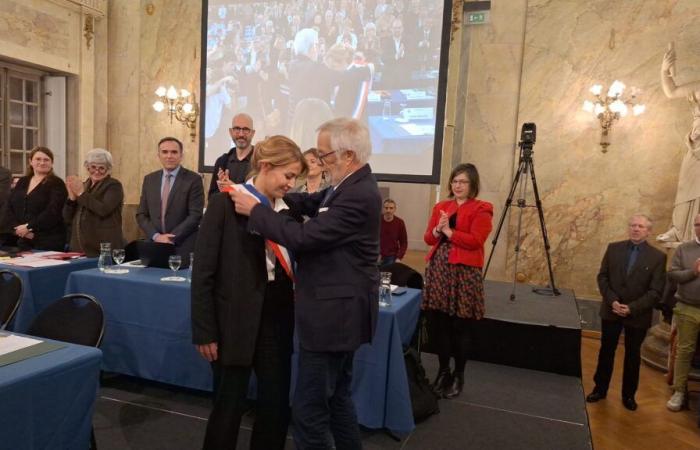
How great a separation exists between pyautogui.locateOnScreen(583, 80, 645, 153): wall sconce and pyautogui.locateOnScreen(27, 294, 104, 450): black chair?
5192 millimetres

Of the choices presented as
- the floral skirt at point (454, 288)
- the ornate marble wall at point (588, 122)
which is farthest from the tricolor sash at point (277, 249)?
the ornate marble wall at point (588, 122)

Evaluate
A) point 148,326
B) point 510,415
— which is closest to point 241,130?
point 148,326

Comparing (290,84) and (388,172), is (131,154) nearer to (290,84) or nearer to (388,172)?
(290,84)

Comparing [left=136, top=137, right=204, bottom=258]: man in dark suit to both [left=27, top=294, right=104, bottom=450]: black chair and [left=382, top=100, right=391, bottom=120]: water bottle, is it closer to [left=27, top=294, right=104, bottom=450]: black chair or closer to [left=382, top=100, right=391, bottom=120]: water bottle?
[left=27, top=294, right=104, bottom=450]: black chair

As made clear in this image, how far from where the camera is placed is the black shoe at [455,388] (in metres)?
3.13

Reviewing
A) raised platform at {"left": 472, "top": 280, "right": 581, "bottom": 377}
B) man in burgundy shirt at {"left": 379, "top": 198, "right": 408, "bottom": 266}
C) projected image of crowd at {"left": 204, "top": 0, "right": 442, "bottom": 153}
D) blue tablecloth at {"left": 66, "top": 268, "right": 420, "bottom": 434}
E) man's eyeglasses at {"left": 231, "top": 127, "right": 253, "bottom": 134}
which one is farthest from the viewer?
projected image of crowd at {"left": 204, "top": 0, "right": 442, "bottom": 153}

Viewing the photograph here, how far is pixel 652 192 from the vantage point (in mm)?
5293

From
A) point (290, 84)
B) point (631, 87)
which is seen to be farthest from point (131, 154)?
point (631, 87)

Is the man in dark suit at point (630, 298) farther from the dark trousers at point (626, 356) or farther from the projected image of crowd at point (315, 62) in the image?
the projected image of crowd at point (315, 62)

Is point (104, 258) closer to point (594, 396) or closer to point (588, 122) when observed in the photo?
point (594, 396)

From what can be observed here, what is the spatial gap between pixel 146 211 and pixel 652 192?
4.98 meters

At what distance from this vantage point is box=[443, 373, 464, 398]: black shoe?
3.13 m

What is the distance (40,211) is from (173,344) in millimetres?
1910

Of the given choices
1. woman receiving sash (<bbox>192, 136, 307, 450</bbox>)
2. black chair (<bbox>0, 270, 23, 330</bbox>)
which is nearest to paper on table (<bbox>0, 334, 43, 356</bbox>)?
black chair (<bbox>0, 270, 23, 330</bbox>)
